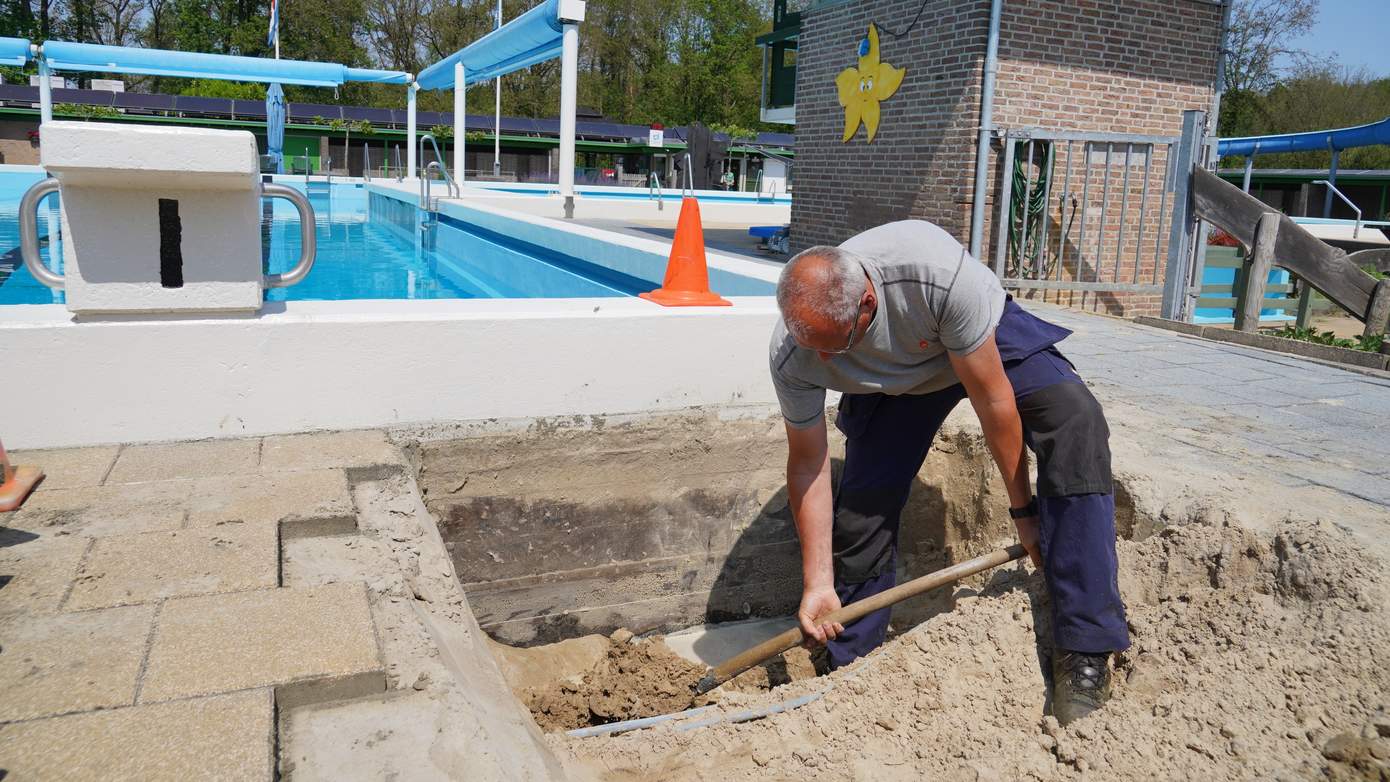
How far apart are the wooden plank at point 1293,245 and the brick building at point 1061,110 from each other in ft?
2.51

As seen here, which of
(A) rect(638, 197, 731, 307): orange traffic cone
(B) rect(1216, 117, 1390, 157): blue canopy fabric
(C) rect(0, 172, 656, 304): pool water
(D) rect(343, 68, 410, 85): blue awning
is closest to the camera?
(A) rect(638, 197, 731, 307): orange traffic cone

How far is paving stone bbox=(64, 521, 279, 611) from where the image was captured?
94.3 inches

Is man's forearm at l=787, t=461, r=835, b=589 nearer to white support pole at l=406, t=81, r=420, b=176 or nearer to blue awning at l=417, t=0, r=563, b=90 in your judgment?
blue awning at l=417, t=0, r=563, b=90

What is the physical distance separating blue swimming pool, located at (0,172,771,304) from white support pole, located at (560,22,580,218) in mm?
1419

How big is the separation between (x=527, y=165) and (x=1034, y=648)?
130ft

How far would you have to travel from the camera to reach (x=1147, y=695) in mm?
2688

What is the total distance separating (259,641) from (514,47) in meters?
15.0

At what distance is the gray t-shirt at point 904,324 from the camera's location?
2.68 metres

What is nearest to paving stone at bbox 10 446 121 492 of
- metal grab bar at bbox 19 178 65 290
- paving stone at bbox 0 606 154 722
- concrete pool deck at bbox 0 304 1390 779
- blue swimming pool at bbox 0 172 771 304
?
concrete pool deck at bbox 0 304 1390 779

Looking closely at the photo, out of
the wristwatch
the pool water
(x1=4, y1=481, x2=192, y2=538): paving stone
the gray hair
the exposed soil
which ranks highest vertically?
the gray hair

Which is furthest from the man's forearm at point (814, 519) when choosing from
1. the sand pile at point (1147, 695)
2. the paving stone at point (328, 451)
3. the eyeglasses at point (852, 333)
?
the paving stone at point (328, 451)

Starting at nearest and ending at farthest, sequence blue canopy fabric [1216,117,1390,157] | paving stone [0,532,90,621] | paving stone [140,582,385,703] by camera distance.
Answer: paving stone [140,582,385,703]
paving stone [0,532,90,621]
blue canopy fabric [1216,117,1390,157]

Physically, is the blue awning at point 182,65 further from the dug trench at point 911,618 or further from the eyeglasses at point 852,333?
the eyeglasses at point 852,333

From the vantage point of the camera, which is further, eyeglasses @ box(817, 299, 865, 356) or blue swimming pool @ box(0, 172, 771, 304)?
blue swimming pool @ box(0, 172, 771, 304)
